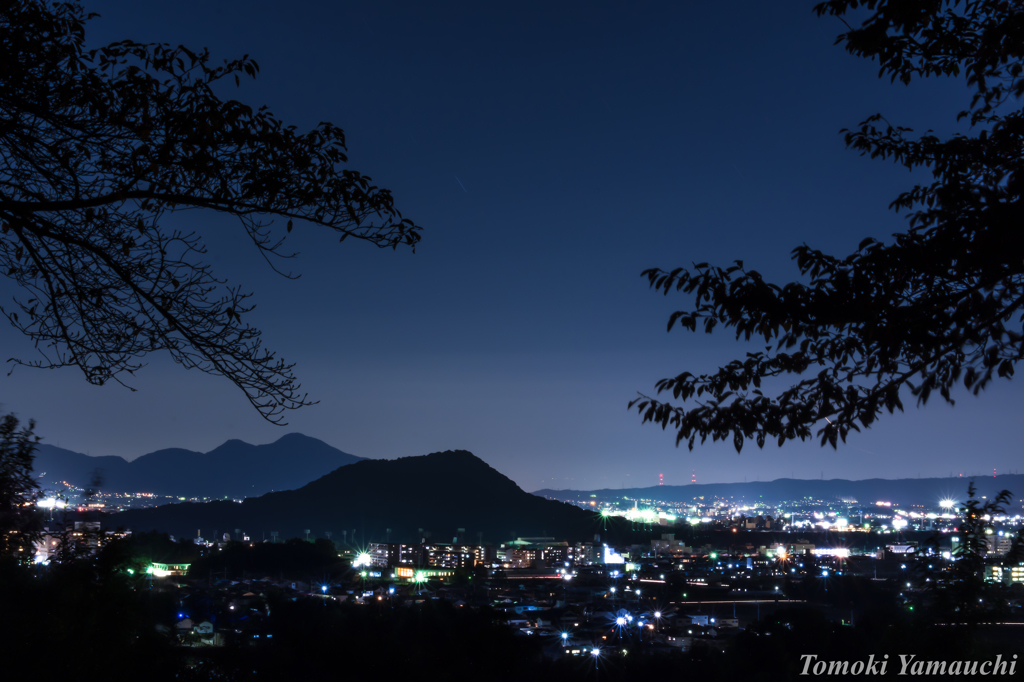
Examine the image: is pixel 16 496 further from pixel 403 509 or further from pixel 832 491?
pixel 832 491

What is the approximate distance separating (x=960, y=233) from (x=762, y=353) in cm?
81

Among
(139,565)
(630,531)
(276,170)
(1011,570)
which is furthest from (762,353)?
(630,531)

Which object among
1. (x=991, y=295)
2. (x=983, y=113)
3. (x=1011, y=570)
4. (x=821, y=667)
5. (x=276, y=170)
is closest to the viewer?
(x=991, y=295)

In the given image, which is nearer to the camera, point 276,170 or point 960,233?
point 960,233

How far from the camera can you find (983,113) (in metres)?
3.46

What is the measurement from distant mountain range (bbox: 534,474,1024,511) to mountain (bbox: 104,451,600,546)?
15.0 meters

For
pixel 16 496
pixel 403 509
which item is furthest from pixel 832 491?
pixel 16 496

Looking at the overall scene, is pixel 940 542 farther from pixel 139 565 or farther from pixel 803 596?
pixel 803 596

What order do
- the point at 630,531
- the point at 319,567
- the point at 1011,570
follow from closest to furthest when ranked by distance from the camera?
1. the point at 1011,570
2. the point at 319,567
3. the point at 630,531

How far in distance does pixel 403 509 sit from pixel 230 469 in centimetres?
6063

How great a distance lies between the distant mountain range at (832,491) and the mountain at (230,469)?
45055mm

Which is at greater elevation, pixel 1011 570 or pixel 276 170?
pixel 276 170

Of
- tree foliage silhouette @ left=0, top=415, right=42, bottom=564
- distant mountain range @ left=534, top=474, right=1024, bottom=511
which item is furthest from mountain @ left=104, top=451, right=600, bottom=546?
tree foliage silhouette @ left=0, top=415, right=42, bottom=564

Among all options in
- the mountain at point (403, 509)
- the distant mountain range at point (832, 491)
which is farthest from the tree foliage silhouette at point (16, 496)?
the mountain at point (403, 509)
